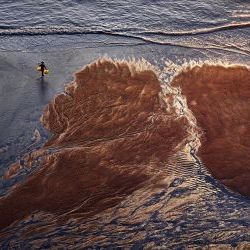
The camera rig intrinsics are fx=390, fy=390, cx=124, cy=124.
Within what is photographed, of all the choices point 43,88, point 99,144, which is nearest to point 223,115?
point 99,144

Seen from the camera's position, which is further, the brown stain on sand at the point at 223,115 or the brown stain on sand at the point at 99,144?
the brown stain on sand at the point at 223,115

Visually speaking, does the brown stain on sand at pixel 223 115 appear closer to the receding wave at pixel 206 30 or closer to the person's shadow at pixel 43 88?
the receding wave at pixel 206 30

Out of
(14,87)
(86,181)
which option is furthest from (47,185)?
(14,87)

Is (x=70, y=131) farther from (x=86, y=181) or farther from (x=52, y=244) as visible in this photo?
(x=52, y=244)

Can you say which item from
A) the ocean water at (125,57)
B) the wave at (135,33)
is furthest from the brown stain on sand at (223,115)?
the wave at (135,33)

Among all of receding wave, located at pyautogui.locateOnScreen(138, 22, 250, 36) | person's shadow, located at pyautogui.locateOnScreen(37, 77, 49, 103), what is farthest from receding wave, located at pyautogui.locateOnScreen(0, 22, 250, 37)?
person's shadow, located at pyautogui.locateOnScreen(37, 77, 49, 103)

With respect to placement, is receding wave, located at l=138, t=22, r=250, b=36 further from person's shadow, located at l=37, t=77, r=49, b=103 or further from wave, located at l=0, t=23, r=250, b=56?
person's shadow, located at l=37, t=77, r=49, b=103
